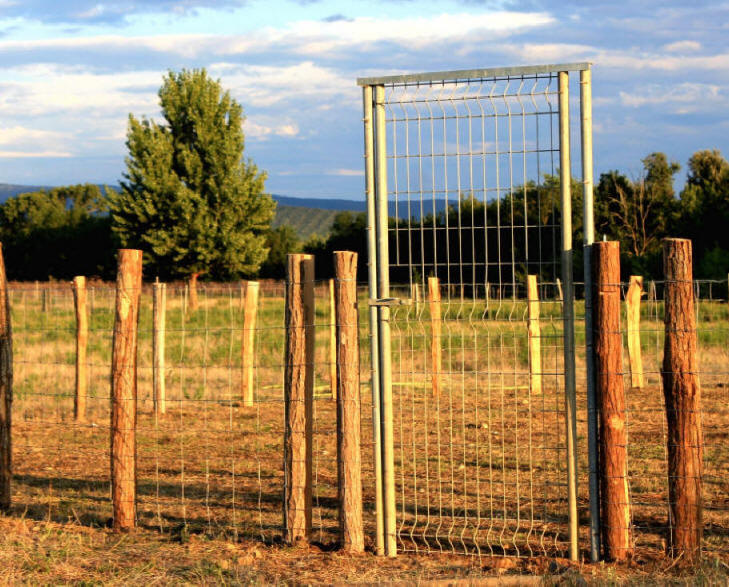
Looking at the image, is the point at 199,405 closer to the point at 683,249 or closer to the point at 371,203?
the point at 371,203

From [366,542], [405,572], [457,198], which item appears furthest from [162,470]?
[457,198]

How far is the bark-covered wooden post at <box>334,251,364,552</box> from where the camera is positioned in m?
6.98

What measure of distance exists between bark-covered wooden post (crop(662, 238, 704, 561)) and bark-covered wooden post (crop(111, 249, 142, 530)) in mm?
4309

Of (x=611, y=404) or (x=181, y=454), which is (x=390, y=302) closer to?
(x=611, y=404)

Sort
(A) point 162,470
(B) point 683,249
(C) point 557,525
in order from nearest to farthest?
(B) point 683,249, (C) point 557,525, (A) point 162,470

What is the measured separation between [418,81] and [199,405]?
10509 mm

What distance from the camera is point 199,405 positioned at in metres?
16.1

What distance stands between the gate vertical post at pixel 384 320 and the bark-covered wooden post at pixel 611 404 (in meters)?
1.54

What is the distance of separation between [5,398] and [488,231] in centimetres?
471

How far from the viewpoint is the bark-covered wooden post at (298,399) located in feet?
23.6

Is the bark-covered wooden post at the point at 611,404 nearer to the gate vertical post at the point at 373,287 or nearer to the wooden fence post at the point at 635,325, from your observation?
the gate vertical post at the point at 373,287

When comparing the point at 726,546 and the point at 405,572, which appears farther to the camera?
the point at 726,546

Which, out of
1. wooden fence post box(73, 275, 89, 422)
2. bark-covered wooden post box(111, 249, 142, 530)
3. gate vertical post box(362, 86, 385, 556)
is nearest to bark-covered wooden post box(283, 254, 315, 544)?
gate vertical post box(362, 86, 385, 556)

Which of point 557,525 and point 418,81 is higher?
point 418,81
